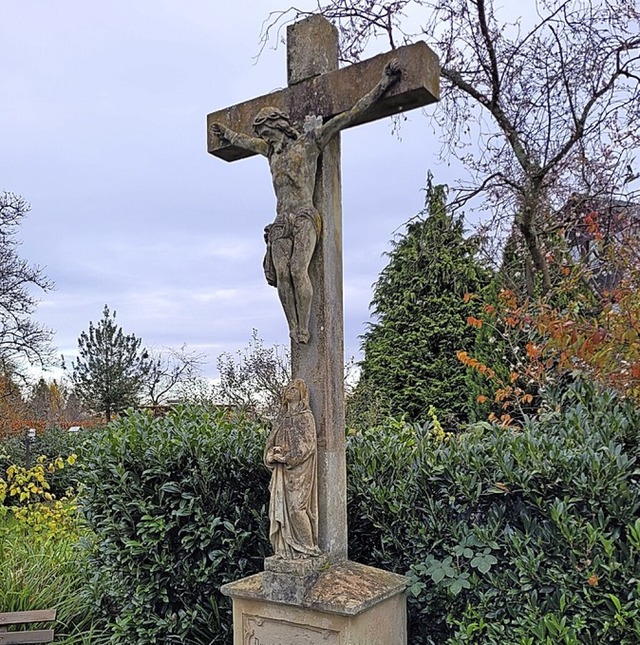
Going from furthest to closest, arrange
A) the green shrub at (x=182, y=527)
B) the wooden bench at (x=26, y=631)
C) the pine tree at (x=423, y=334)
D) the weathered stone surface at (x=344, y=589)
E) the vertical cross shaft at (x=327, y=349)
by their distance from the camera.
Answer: the pine tree at (x=423, y=334) → the wooden bench at (x=26, y=631) → the green shrub at (x=182, y=527) → the vertical cross shaft at (x=327, y=349) → the weathered stone surface at (x=344, y=589)

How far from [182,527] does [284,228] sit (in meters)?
1.87

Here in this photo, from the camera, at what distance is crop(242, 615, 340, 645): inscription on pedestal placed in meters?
2.68

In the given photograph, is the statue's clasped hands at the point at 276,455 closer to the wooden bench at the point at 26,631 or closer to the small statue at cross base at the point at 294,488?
the small statue at cross base at the point at 294,488

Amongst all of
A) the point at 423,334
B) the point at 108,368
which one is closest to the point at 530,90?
the point at 423,334

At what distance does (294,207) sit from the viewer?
2908 mm

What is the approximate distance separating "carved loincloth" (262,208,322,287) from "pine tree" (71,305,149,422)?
1598 centimetres

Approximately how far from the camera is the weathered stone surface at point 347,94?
2.71 metres

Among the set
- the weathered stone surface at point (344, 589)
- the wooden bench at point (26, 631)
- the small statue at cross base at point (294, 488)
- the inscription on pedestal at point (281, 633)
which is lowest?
the wooden bench at point (26, 631)

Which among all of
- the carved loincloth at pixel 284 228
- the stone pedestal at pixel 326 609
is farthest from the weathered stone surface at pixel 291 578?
the carved loincloth at pixel 284 228

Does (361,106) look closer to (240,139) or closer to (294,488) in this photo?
(240,139)

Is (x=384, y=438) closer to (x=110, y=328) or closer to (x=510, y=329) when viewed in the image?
(x=510, y=329)

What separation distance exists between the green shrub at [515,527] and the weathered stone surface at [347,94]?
1.56 metres

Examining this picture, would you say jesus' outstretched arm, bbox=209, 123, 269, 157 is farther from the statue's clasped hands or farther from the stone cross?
the statue's clasped hands

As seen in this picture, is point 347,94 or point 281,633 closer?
point 281,633
